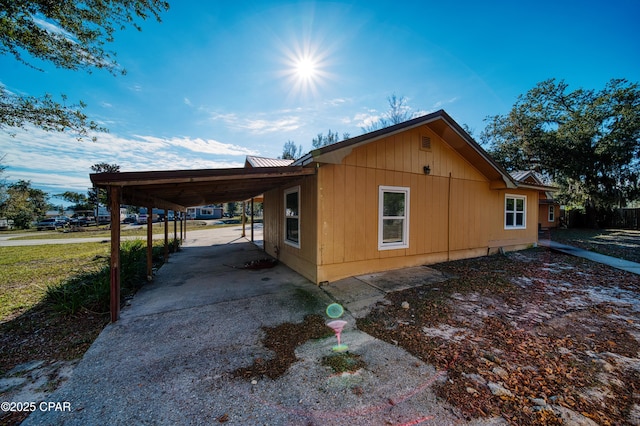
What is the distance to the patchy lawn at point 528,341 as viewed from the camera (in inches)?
84.0

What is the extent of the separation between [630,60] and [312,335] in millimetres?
25086

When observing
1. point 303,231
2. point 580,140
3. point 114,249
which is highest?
point 580,140

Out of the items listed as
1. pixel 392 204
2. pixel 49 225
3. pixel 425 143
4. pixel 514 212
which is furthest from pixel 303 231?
pixel 49 225

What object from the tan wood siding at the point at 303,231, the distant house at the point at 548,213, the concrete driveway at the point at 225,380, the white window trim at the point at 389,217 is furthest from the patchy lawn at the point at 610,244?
the concrete driveway at the point at 225,380

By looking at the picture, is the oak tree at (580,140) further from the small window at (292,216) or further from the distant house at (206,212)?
the distant house at (206,212)

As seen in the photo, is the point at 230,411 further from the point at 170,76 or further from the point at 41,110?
the point at 41,110

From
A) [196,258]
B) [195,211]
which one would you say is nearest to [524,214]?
[196,258]

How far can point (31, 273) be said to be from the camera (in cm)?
697

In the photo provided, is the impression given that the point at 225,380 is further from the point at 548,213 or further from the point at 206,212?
the point at 206,212

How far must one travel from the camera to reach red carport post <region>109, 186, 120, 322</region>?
374 cm

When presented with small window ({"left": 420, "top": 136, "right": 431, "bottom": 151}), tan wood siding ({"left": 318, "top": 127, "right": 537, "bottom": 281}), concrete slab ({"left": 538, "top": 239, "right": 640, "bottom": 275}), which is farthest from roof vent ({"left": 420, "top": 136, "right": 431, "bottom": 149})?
concrete slab ({"left": 538, "top": 239, "right": 640, "bottom": 275})

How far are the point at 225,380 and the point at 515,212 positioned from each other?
10.9 metres

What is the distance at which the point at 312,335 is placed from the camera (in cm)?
335

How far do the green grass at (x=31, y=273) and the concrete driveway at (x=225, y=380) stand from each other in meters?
2.58
